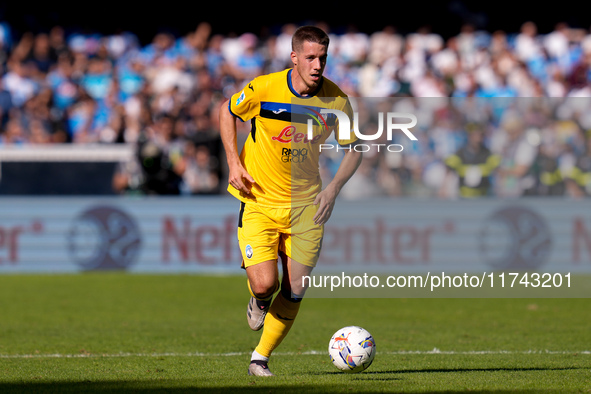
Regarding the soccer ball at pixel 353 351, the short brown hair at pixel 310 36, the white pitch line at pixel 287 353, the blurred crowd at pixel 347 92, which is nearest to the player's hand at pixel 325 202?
the soccer ball at pixel 353 351

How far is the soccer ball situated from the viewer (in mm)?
6402

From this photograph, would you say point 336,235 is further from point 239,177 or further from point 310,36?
point 310,36

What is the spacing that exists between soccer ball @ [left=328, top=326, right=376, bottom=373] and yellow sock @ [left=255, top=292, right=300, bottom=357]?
0.39m

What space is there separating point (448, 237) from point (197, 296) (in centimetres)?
448

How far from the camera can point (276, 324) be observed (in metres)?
6.62

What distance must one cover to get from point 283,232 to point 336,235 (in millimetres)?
8007

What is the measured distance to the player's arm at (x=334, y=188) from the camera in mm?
6426

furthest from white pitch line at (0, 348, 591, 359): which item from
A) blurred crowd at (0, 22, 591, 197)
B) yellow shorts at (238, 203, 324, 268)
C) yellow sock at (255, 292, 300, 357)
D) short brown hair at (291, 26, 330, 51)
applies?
blurred crowd at (0, 22, 591, 197)

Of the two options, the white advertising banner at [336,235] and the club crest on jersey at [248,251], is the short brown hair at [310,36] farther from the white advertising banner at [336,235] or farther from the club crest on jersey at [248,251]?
the white advertising banner at [336,235]

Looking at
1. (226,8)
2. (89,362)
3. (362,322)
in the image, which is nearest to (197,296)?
(362,322)

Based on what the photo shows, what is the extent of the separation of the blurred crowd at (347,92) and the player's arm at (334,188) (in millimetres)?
8193

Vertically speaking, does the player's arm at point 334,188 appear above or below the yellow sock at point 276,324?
above

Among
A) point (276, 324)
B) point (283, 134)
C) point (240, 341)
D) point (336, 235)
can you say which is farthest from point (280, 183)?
point (336, 235)

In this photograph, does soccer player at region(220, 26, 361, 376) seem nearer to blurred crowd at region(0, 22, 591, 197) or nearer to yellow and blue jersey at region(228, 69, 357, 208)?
yellow and blue jersey at region(228, 69, 357, 208)
